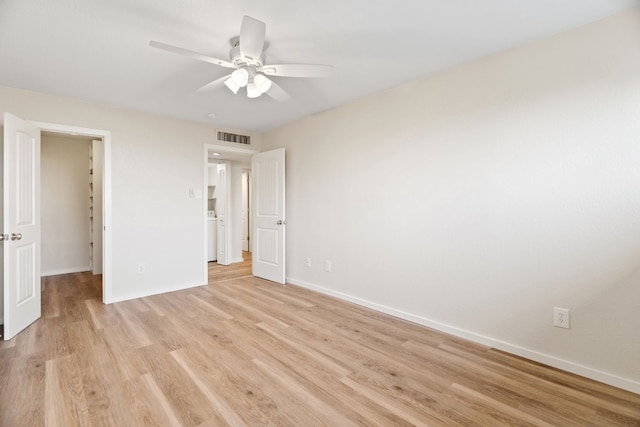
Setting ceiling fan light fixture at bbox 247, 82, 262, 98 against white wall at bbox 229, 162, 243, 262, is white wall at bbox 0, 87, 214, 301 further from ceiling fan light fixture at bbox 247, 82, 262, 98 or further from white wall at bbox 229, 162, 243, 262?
ceiling fan light fixture at bbox 247, 82, 262, 98

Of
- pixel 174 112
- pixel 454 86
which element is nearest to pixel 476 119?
pixel 454 86

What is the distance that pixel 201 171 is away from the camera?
4367mm

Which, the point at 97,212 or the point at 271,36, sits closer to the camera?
the point at 271,36

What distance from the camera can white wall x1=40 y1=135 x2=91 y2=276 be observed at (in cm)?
502

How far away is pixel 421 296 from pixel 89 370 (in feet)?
9.30

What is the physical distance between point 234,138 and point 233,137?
21 mm

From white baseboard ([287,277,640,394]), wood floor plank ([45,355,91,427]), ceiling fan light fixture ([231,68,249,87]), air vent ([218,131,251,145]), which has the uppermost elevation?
air vent ([218,131,251,145])

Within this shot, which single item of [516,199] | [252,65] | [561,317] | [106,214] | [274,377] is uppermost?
[252,65]

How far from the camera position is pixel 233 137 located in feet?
15.5

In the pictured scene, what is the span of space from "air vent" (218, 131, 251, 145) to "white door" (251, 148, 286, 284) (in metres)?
0.31

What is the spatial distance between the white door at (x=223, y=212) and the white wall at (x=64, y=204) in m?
2.32

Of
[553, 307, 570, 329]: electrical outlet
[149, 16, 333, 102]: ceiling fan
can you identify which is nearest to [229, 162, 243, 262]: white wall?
[149, 16, 333, 102]: ceiling fan

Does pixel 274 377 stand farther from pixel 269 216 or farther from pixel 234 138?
pixel 234 138

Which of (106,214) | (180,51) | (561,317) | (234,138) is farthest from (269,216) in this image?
(561,317)
